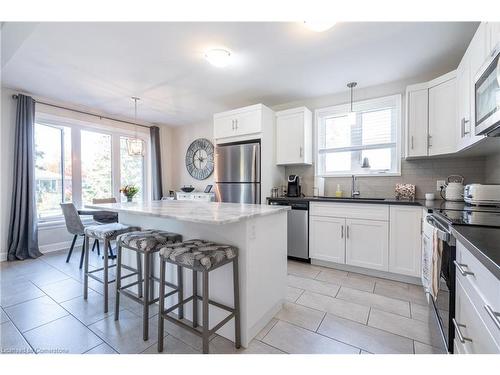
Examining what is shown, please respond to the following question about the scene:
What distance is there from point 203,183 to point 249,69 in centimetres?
284

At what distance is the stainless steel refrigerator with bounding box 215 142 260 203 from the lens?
134 inches

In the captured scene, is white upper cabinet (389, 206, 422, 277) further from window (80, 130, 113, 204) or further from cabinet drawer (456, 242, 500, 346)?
Result: window (80, 130, 113, 204)

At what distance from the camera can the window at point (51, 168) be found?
369 cm

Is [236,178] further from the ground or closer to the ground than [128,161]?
closer to the ground

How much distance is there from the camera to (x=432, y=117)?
2574mm

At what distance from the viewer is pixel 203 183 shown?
5.05 m

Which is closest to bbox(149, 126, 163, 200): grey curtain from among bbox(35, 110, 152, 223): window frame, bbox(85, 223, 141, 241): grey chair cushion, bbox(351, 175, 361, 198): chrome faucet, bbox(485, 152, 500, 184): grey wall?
bbox(35, 110, 152, 223): window frame

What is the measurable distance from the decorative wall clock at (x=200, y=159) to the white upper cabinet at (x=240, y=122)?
1122 millimetres

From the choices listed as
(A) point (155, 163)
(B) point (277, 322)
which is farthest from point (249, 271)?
(A) point (155, 163)

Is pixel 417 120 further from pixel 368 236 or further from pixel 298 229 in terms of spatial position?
pixel 298 229

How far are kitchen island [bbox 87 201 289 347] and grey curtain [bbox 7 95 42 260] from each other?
249 cm

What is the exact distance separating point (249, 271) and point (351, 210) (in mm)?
1753
